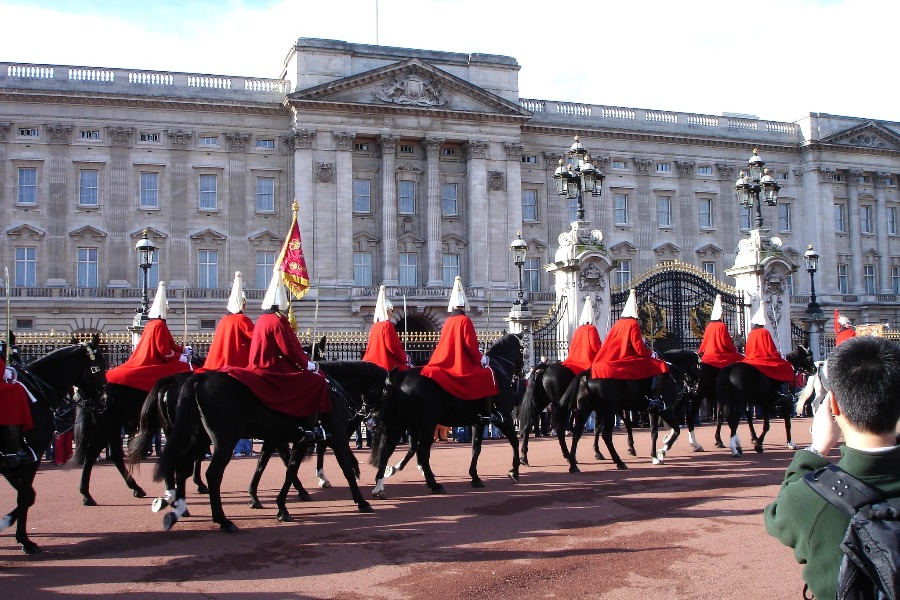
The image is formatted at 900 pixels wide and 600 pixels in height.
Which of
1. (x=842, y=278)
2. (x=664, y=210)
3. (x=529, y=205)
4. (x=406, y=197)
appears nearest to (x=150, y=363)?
(x=406, y=197)

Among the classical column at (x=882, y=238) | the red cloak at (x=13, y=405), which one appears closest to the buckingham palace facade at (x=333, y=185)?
the classical column at (x=882, y=238)

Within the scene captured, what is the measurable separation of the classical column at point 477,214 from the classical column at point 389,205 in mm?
3806

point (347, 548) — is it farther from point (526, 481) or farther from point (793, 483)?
point (793, 483)

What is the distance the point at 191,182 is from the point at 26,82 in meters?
8.51

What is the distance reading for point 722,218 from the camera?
50031 millimetres

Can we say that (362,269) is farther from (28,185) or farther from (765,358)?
(765,358)

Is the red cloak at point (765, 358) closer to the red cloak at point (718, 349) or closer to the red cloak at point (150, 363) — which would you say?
the red cloak at point (718, 349)

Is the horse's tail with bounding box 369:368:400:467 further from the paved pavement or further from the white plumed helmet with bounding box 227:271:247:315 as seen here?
the white plumed helmet with bounding box 227:271:247:315

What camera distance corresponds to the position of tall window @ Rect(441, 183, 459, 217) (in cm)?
4528

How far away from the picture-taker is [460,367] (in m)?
12.2

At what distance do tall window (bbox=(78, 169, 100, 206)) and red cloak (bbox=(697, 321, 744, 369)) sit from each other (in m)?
33.3

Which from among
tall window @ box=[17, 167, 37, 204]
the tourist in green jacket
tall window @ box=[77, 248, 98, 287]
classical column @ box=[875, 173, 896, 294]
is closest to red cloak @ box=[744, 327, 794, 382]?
the tourist in green jacket

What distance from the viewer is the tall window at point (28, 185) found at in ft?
132

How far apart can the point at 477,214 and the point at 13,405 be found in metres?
36.8
